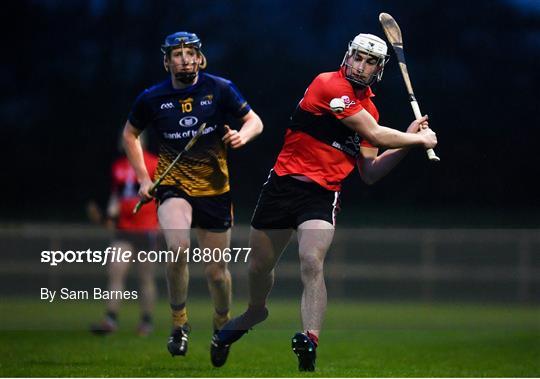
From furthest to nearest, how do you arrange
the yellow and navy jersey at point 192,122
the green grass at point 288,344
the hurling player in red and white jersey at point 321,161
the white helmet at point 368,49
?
the yellow and navy jersey at point 192,122
the green grass at point 288,344
the white helmet at point 368,49
the hurling player in red and white jersey at point 321,161

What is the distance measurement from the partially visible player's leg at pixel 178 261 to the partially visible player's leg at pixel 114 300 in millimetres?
3124

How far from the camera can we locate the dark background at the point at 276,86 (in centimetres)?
1928

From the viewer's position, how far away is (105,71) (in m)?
20.7

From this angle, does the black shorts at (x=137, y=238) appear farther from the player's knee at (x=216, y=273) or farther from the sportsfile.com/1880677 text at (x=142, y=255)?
the player's knee at (x=216, y=273)

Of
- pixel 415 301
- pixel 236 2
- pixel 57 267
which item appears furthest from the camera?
pixel 236 2

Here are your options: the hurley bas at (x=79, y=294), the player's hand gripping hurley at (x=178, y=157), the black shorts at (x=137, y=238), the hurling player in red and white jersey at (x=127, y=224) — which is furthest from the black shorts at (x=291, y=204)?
the hurley bas at (x=79, y=294)

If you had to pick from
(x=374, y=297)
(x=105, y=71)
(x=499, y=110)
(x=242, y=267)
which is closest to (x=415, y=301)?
(x=374, y=297)

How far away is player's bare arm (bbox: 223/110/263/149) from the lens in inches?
332

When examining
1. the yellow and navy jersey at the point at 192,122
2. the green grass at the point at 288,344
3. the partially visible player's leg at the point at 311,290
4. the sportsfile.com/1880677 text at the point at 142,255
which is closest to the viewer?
the partially visible player's leg at the point at 311,290

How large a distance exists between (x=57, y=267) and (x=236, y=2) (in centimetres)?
501

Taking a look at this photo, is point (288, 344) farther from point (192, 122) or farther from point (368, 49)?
point (368, 49)

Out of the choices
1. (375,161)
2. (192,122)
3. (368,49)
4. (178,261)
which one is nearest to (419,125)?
(375,161)

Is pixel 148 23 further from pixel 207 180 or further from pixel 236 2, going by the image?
pixel 207 180

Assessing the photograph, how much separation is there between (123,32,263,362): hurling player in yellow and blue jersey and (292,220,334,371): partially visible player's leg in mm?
1113
